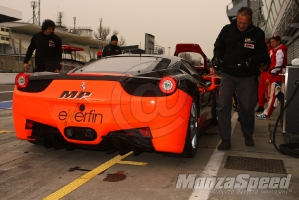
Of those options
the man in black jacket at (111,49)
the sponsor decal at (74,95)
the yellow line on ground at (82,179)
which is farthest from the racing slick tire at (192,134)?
the man in black jacket at (111,49)

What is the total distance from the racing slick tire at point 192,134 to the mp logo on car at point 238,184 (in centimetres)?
41

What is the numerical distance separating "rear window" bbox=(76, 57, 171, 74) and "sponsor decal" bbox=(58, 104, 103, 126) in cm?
73

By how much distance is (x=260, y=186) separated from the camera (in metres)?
3.05

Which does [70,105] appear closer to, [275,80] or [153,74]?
[153,74]

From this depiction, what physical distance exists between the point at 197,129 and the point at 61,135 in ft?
5.28

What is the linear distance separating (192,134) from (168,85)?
0.81 metres

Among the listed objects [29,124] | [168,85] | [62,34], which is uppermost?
[62,34]

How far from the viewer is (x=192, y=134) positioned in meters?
3.88

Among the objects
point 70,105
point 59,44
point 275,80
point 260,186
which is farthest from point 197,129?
point 275,80

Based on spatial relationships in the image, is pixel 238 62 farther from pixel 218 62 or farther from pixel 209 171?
pixel 209 171

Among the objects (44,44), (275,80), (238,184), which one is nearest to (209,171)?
(238,184)

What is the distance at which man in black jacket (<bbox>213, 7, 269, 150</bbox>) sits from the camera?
14.7 feet

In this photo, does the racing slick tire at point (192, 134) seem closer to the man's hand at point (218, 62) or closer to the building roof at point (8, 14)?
the man's hand at point (218, 62)

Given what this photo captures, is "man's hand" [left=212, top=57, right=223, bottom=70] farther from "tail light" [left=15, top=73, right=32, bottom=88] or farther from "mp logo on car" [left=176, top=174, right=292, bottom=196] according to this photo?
"tail light" [left=15, top=73, right=32, bottom=88]
